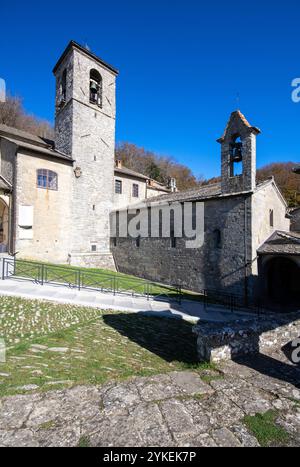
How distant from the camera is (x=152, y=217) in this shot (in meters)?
18.0

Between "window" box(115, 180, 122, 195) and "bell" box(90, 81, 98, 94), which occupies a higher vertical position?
"bell" box(90, 81, 98, 94)

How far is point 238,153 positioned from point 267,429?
13.6 m

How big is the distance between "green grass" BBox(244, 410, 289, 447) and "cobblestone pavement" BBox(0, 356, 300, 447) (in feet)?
0.22

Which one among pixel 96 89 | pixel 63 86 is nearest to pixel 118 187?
pixel 96 89

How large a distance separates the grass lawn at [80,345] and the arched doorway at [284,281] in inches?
331

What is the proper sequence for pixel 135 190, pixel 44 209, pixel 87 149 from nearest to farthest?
1. pixel 44 209
2. pixel 87 149
3. pixel 135 190

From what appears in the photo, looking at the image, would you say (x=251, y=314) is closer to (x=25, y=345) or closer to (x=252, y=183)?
(x=252, y=183)

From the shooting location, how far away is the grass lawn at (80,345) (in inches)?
145

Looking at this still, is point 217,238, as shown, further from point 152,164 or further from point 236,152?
point 152,164

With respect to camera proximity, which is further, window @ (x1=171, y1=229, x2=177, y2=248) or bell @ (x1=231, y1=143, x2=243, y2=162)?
window @ (x1=171, y1=229, x2=177, y2=248)

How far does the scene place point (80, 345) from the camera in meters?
5.24

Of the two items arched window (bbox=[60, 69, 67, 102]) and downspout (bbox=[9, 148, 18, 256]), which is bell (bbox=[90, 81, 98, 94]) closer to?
arched window (bbox=[60, 69, 67, 102])

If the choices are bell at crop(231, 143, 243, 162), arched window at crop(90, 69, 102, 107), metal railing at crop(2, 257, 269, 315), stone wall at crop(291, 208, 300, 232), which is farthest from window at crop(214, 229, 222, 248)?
arched window at crop(90, 69, 102, 107)

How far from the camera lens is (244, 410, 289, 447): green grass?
2488mm
